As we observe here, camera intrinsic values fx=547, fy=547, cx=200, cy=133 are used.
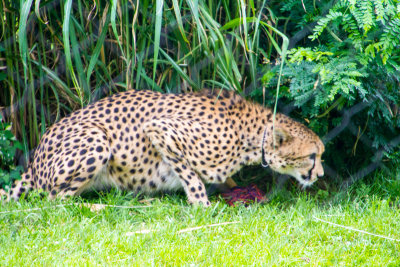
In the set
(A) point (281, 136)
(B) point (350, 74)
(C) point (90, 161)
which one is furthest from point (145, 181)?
(B) point (350, 74)

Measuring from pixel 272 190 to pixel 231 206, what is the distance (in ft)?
1.47

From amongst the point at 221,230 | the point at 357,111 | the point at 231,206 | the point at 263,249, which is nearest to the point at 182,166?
the point at 231,206

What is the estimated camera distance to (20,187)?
2.96m

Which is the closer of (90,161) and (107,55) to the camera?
(90,161)

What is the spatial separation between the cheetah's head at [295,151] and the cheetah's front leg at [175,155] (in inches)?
17.5

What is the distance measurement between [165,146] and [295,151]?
73cm

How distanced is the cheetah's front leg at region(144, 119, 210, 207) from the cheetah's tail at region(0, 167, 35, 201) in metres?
0.70

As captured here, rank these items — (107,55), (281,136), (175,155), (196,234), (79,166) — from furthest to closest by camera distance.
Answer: (107,55) → (281,136) → (175,155) → (79,166) → (196,234)

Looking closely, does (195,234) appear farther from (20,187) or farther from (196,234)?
(20,187)

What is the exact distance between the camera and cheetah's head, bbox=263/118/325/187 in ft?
9.91

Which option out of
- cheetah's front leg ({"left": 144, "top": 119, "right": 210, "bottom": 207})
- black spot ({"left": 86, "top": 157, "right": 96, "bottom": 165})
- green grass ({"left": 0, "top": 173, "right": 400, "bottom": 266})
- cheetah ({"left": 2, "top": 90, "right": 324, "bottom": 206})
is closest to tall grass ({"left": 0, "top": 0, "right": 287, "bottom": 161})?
cheetah ({"left": 2, "top": 90, "right": 324, "bottom": 206})

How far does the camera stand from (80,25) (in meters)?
2.94

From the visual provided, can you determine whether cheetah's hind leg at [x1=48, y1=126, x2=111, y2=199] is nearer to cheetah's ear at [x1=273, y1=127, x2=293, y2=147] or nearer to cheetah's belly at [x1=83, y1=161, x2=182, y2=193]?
cheetah's belly at [x1=83, y1=161, x2=182, y2=193]

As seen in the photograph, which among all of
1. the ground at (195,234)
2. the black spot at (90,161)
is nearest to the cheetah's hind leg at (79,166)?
the black spot at (90,161)
